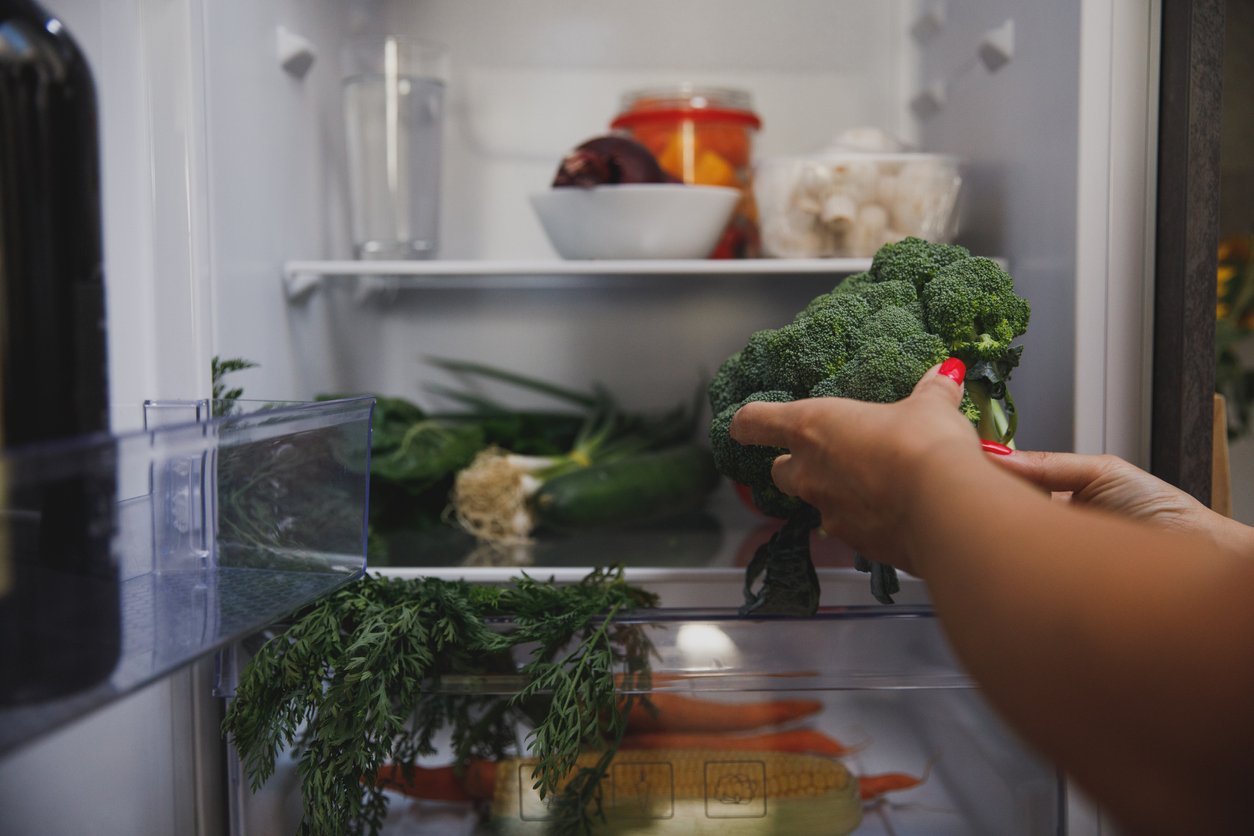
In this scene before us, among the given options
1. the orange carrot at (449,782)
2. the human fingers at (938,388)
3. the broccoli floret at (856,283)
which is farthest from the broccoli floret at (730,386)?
the orange carrot at (449,782)

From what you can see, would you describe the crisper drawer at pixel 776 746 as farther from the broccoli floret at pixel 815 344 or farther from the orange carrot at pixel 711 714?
the broccoli floret at pixel 815 344

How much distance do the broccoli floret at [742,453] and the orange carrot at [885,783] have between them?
348 mm

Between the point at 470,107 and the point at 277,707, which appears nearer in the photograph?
the point at 277,707

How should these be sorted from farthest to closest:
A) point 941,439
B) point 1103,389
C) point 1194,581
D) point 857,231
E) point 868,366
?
point 857,231 < point 1103,389 < point 868,366 < point 941,439 < point 1194,581

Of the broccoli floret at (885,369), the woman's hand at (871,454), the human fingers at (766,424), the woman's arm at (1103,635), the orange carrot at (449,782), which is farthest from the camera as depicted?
the orange carrot at (449,782)

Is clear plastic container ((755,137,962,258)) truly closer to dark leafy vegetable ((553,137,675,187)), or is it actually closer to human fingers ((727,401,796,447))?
dark leafy vegetable ((553,137,675,187))

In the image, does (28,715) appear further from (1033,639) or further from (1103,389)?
(1103,389)

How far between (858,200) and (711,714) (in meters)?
0.63

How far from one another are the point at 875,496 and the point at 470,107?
1.20 metres

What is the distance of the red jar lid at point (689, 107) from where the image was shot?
1311mm

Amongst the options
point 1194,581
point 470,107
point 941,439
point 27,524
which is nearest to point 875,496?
point 941,439

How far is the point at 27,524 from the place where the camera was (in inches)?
17.1

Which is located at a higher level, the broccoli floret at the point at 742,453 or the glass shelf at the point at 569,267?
the glass shelf at the point at 569,267

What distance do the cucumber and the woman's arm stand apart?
0.77 m
